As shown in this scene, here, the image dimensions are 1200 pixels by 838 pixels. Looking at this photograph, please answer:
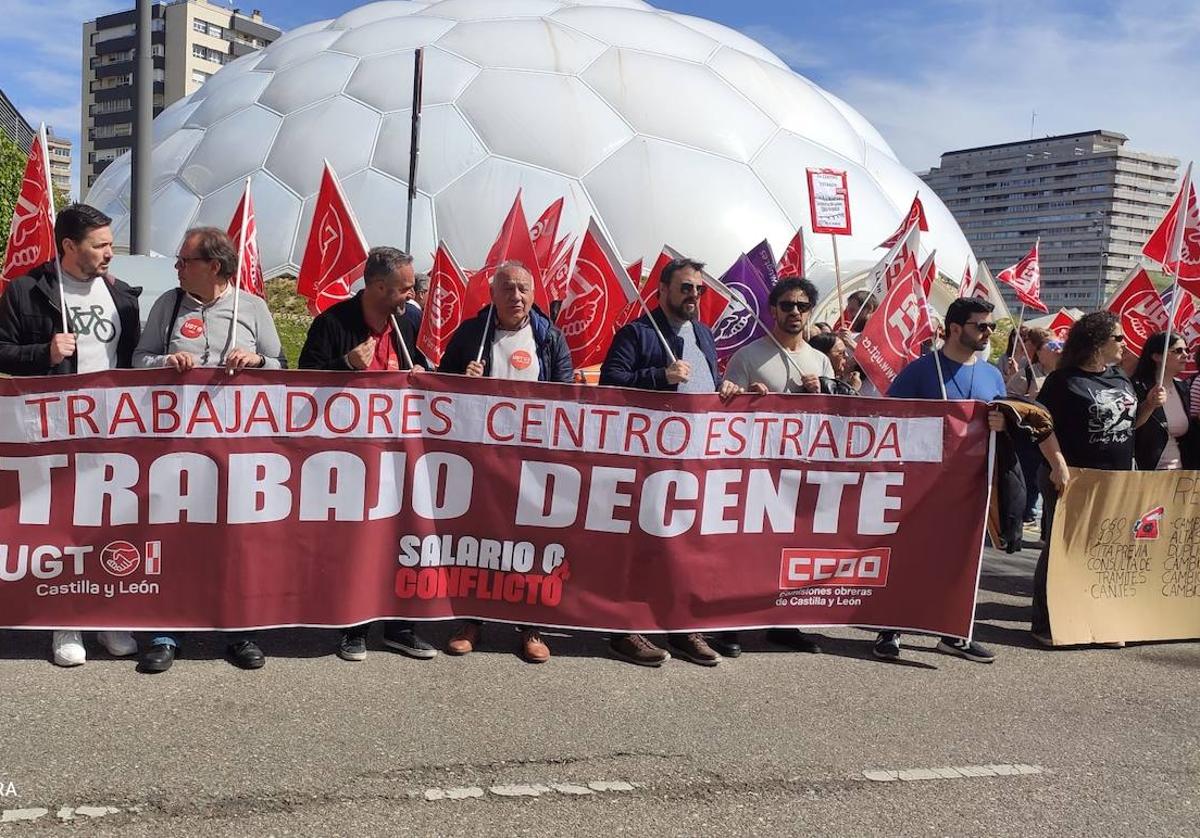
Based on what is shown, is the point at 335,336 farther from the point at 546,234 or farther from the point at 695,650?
the point at 546,234

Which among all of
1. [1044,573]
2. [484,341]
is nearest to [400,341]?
[484,341]

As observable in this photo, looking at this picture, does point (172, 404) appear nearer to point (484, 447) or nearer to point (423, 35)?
point (484, 447)

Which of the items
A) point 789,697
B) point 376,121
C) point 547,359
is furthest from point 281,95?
point 789,697

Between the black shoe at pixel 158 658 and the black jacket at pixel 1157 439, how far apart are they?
525 centimetres

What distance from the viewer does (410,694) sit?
162 inches

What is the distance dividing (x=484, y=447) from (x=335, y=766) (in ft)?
5.52

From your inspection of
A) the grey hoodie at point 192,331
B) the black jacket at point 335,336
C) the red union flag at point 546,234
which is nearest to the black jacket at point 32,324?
the grey hoodie at point 192,331

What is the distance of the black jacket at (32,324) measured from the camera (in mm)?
4426

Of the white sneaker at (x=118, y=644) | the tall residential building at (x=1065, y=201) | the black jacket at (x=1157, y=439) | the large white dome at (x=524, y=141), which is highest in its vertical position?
the tall residential building at (x=1065, y=201)

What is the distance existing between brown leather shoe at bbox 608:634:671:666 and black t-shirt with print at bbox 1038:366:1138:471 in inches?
97.4

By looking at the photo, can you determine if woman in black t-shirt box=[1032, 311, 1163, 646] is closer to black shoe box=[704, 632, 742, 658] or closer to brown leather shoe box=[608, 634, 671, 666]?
black shoe box=[704, 632, 742, 658]

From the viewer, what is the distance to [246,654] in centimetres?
434

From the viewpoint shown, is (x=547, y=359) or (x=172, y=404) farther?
(x=547, y=359)

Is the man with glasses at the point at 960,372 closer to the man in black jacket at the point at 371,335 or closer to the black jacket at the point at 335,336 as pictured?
the man in black jacket at the point at 371,335
